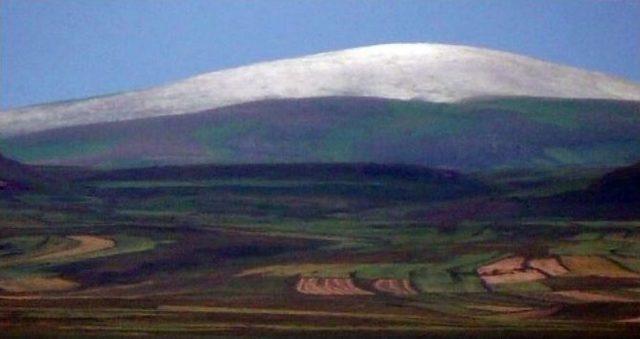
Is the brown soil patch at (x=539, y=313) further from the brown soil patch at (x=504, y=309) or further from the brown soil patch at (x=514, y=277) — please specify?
the brown soil patch at (x=514, y=277)

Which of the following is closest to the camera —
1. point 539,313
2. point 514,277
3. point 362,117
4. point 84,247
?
point 539,313

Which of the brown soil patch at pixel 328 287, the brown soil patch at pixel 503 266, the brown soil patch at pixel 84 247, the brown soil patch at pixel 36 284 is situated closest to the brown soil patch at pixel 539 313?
the brown soil patch at pixel 503 266

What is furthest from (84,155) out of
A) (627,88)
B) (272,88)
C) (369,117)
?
(627,88)

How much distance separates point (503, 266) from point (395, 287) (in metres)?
0.96

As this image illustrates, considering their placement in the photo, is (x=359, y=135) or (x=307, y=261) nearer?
(x=307, y=261)

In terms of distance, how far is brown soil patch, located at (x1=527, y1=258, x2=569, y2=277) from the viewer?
1226 cm

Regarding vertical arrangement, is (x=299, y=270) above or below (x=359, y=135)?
below

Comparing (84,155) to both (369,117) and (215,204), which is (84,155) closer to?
(215,204)

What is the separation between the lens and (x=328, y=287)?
1223 cm

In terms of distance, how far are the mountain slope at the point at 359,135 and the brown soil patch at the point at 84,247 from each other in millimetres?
736

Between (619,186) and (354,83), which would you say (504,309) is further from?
(354,83)

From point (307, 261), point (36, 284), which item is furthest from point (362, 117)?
point (36, 284)

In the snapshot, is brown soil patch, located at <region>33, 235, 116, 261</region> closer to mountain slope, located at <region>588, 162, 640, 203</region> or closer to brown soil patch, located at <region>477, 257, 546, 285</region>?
brown soil patch, located at <region>477, 257, 546, 285</region>

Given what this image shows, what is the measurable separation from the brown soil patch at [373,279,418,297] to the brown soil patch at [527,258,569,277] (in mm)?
1066
